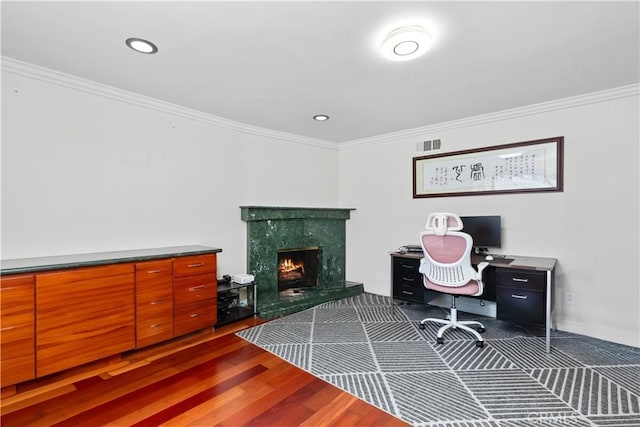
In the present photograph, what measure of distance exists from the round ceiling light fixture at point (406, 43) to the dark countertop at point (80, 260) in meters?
2.34

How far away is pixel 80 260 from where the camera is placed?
2311 millimetres

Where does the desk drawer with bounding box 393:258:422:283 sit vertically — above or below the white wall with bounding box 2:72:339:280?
below

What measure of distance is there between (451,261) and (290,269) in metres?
2.30

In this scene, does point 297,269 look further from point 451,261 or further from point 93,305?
point 93,305

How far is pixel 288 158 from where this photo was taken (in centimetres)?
439

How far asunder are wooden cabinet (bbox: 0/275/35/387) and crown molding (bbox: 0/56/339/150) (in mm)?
1593

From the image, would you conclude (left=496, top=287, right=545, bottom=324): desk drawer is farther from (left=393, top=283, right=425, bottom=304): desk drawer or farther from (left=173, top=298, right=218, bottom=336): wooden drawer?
(left=173, top=298, right=218, bottom=336): wooden drawer

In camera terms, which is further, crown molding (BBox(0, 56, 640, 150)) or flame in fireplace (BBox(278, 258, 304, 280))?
flame in fireplace (BBox(278, 258, 304, 280))

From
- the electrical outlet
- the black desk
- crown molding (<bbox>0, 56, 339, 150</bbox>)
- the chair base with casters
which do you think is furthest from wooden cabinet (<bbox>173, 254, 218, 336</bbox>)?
the electrical outlet

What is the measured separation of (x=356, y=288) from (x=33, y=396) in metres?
3.51

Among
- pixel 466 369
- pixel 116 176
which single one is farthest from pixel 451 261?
pixel 116 176

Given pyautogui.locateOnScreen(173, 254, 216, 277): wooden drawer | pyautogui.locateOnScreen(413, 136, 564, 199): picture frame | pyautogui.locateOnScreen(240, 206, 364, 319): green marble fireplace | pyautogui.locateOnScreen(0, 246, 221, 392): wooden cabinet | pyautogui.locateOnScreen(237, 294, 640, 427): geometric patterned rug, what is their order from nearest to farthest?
1. pyautogui.locateOnScreen(237, 294, 640, 427): geometric patterned rug
2. pyautogui.locateOnScreen(0, 246, 221, 392): wooden cabinet
3. pyautogui.locateOnScreen(173, 254, 216, 277): wooden drawer
4. pyautogui.locateOnScreen(413, 136, 564, 199): picture frame
5. pyautogui.locateOnScreen(240, 206, 364, 319): green marble fireplace

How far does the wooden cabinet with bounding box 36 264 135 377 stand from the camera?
82.7 inches

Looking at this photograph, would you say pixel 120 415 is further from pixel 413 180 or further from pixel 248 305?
pixel 413 180
